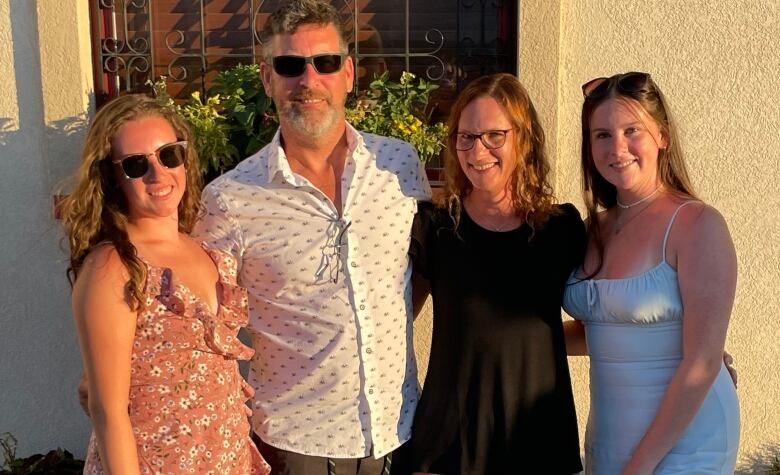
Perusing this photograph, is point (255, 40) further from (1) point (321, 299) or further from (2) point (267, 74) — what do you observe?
(1) point (321, 299)

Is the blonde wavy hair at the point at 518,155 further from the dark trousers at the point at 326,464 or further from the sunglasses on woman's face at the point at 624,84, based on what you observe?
the dark trousers at the point at 326,464

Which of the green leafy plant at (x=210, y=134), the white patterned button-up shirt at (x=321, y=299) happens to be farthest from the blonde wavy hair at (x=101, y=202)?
the green leafy plant at (x=210, y=134)

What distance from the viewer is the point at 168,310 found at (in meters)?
1.87

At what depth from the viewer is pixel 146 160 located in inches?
76.4

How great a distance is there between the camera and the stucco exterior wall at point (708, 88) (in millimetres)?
3172

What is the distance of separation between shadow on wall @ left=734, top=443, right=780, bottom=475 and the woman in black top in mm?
1790

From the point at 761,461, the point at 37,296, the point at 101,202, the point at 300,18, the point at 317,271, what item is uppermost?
the point at 300,18

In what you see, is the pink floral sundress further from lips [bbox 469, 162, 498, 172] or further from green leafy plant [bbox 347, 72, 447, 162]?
green leafy plant [bbox 347, 72, 447, 162]

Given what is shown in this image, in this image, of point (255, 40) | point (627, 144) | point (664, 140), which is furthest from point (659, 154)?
point (255, 40)

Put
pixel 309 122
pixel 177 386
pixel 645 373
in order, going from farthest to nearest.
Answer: pixel 309 122 < pixel 645 373 < pixel 177 386

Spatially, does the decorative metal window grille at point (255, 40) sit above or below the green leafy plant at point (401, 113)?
above

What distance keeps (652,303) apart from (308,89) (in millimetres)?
1210

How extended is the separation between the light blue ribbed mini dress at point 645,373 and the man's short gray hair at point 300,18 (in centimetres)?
115

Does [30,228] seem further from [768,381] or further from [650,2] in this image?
[768,381]
